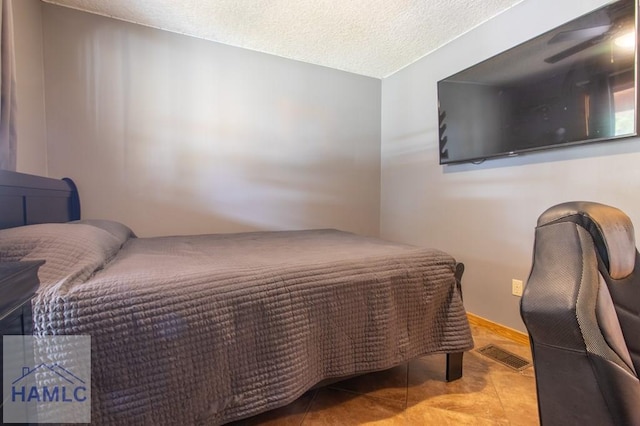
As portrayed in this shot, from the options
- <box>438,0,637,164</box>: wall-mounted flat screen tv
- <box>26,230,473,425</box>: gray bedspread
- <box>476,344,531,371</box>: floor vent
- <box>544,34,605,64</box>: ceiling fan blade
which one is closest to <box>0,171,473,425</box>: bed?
<box>26,230,473,425</box>: gray bedspread

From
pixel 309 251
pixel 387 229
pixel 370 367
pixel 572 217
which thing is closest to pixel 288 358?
pixel 370 367

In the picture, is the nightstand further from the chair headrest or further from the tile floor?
the chair headrest

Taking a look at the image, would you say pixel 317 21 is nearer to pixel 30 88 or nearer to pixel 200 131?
pixel 200 131

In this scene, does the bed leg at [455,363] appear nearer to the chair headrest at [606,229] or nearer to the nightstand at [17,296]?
the chair headrest at [606,229]

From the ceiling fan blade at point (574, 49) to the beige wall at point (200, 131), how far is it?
5.95 feet

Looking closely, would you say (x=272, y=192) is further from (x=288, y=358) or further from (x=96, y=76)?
(x=288, y=358)

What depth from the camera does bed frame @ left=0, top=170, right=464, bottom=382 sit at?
1.38m

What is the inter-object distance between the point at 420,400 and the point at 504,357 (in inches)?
30.8

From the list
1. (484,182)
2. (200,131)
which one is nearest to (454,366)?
(484,182)

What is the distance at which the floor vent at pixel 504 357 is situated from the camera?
71.3 inches

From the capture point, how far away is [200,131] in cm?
265

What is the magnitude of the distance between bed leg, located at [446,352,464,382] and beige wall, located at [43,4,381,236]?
1834 millimetres

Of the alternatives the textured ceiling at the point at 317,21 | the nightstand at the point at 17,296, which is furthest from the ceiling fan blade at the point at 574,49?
the nightstand at the point at 17,296
